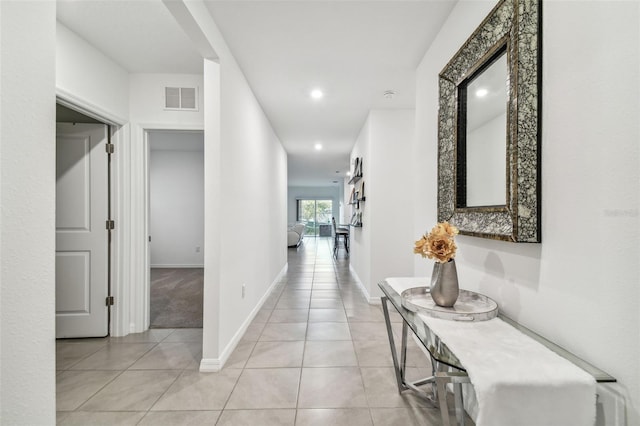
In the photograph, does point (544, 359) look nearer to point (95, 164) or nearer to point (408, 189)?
point (408, 189)

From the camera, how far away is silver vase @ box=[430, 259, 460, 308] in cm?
129

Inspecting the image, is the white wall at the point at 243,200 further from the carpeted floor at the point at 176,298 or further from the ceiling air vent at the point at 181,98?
the carpeted floor at the point at 176,298

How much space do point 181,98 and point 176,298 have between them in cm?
265

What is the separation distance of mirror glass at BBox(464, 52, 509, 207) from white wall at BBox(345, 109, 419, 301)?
6.82ft

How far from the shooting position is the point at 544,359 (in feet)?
2.95

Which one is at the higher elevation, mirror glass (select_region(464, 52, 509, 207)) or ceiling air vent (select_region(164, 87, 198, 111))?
ceiling air vent (select_region(164, 87, 198, 111))

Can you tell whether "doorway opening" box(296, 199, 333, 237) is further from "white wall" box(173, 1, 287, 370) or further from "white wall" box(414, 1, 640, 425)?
"white wall" box(414, 1, 640, 425)

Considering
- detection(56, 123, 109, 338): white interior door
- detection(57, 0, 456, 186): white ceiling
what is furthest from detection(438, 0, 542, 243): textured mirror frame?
detection(56, 123, 109, 338): white interior door

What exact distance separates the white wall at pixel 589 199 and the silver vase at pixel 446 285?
0.80ft

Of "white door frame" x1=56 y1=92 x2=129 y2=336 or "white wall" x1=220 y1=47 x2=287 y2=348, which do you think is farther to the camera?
"white door frame" x1=56 y1=92 x2=129 y2=336

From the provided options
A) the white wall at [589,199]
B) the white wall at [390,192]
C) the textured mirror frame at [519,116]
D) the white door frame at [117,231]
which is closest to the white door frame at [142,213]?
the white door frame at [117,231]

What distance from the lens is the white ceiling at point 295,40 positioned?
189 centimetres

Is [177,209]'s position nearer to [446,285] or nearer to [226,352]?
[226,352]

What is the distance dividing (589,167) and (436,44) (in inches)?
65.1
